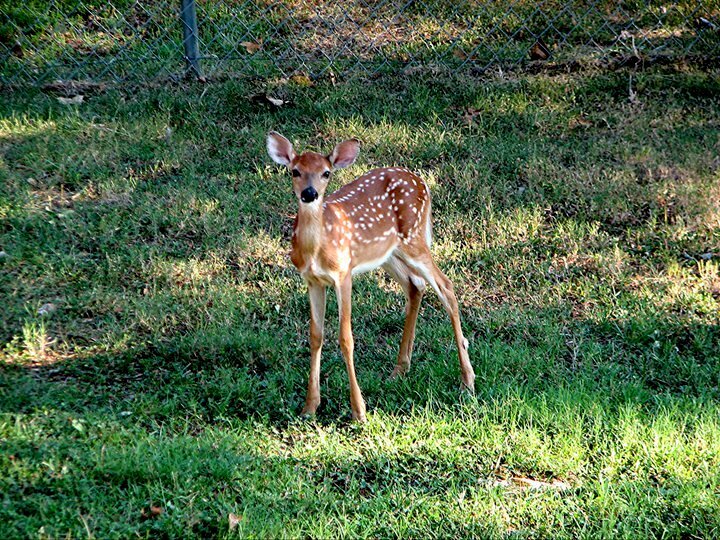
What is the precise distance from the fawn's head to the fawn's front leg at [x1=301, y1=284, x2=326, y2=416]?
0.68m

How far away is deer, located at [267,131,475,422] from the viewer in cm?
555

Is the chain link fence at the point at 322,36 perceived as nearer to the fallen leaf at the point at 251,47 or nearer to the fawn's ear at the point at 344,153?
the fallen leaf at the point at 251,47

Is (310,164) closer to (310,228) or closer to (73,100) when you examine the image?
(310,228)

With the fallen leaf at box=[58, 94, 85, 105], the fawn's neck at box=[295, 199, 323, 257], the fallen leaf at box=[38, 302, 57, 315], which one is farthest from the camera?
the fallen leaf at box=[58, 94, 85, 105]

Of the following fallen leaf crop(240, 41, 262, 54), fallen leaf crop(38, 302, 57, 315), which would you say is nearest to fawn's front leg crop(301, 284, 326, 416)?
fallen leaf crop(38, 302, 57, 315)

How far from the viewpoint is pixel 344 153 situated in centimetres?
577

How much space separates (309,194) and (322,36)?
5403 millimetres


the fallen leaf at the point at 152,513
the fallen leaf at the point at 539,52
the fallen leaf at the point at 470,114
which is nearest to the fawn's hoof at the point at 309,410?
the fallen leaf at the point at 152,513

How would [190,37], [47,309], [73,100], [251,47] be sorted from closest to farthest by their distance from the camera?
1. [47,309]
2. [73,100]
3. [190,37]
4. [251,47]

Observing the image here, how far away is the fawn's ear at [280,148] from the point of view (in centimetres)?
564

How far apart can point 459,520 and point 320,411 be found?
4.40 ft

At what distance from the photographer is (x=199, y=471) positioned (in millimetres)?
5004

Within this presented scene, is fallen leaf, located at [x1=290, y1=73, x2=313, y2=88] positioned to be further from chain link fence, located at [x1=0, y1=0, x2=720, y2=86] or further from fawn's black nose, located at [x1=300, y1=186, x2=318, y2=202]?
fawn's black nose, located at [x1=300, y1=186, x2=318, y2=202]

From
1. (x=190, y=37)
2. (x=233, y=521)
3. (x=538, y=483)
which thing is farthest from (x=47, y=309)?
(x=190, y=37)
